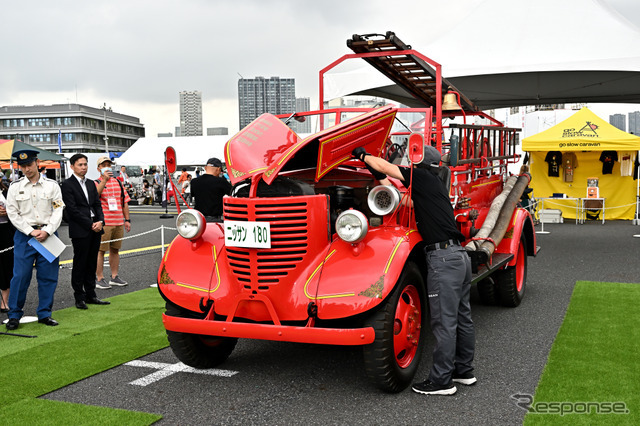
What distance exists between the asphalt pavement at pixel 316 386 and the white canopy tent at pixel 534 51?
22.8 feet

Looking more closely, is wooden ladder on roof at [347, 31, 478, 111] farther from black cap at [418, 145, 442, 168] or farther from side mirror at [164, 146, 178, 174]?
side mirror at [164, 146, 178, 174]

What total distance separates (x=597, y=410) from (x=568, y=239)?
10.4 m

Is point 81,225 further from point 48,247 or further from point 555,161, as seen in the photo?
point 555,161

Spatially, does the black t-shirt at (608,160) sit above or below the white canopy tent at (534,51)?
below

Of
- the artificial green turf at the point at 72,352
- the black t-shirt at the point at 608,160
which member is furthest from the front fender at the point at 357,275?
the black t-shirt at the point at 608,160

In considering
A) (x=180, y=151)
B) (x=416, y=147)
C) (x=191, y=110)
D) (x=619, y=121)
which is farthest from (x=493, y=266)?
(x=191, y=110)

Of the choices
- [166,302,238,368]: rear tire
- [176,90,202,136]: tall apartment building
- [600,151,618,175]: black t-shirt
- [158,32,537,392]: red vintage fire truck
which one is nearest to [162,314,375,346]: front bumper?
[158,32,537,392]: red vintage fire truck

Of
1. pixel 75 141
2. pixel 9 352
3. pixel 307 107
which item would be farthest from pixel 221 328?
pixel 75 141

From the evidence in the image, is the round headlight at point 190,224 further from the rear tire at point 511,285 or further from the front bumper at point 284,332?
the rear tire at point 511,285

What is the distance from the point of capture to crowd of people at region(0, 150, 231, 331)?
6.12 metres

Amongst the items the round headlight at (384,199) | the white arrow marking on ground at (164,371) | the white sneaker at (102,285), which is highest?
the round headlight at (384,199)

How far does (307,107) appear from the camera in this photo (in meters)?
6.27

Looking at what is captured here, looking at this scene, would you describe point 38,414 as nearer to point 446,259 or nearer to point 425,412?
point 425,412

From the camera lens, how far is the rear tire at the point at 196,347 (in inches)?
180
